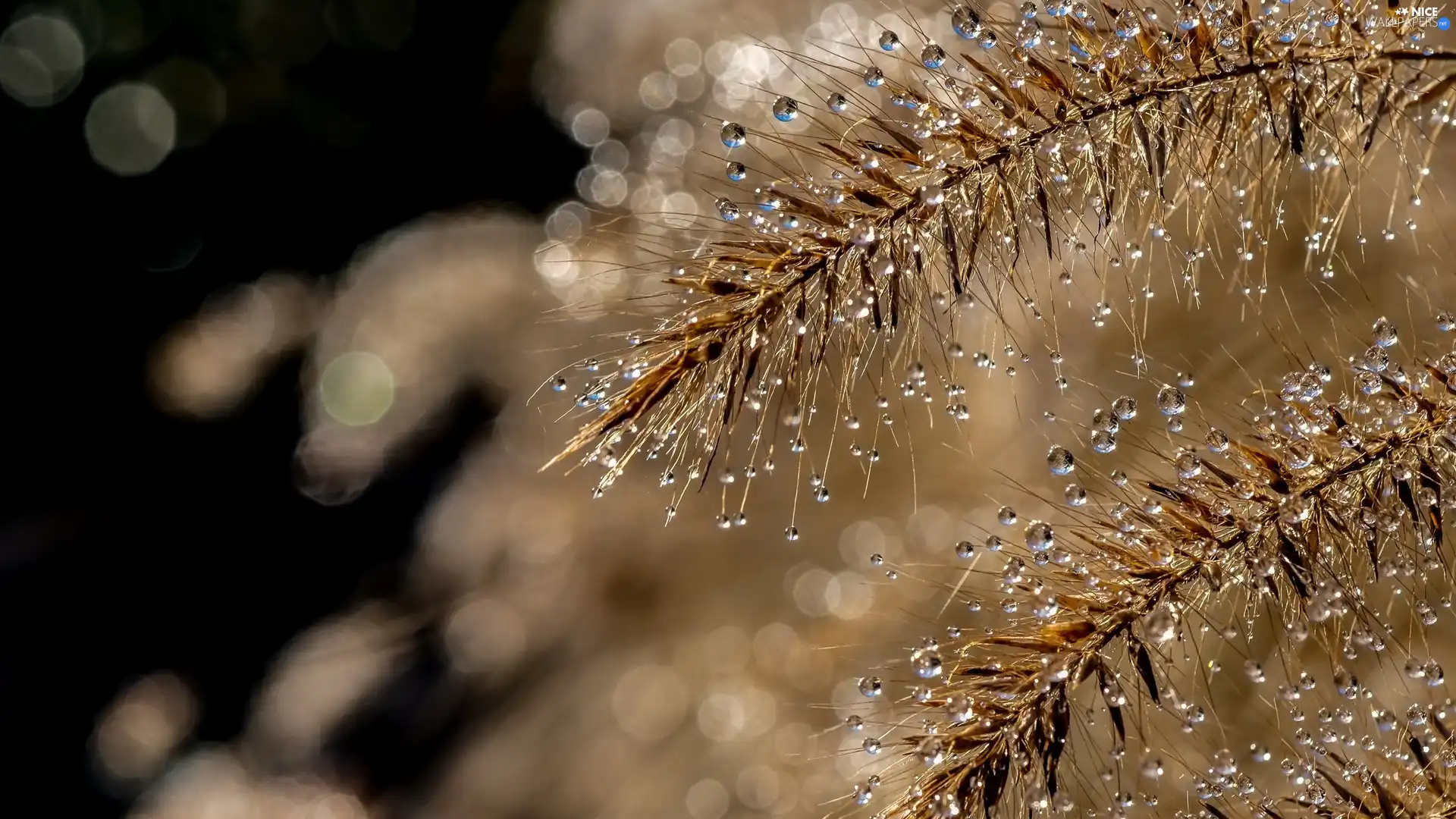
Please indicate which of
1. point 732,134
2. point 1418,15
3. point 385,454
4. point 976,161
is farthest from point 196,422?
point 1418,15

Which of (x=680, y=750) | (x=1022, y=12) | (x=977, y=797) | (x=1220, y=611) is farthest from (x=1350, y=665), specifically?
(x=680, y=750)

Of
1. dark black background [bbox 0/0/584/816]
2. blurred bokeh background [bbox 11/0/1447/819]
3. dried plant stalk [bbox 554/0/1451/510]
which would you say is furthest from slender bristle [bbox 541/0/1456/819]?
dark black background [bbox 0/0/584/816]

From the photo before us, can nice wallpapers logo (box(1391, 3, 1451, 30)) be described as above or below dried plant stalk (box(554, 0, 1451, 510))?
above

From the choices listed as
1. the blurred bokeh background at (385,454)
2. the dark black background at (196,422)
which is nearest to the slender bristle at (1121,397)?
the blurred bokeh background at (385,454)

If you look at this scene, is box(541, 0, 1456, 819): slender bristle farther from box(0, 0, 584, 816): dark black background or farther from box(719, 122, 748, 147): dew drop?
box(0, 0, 584, 816): dark black background

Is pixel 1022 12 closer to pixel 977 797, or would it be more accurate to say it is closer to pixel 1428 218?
pixel 977 797

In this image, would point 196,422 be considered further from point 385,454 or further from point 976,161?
point 976,161
